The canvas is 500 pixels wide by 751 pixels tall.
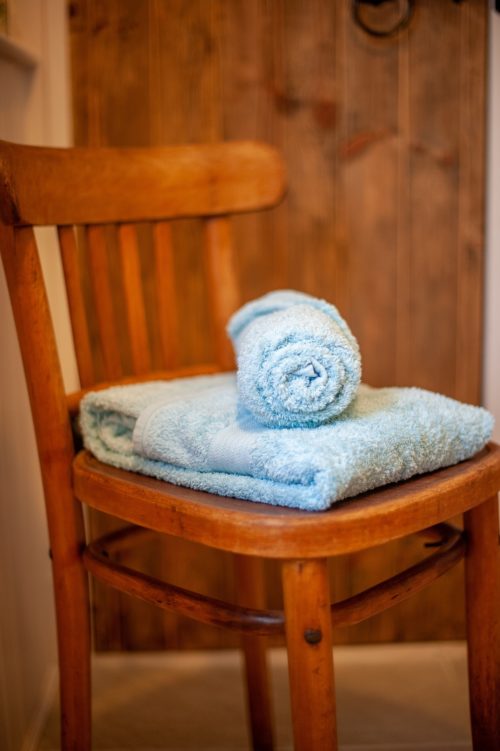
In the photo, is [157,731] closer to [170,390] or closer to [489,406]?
[170,390]

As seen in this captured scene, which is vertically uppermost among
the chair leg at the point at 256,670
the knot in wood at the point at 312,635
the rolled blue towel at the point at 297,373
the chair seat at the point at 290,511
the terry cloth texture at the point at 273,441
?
the rolled blue towel at the point at 297,373

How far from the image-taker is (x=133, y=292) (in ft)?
2.96

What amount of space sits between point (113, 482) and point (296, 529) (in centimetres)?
20

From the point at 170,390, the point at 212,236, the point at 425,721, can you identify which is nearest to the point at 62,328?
the point at 212,236

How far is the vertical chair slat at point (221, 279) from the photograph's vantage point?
3.16 ft

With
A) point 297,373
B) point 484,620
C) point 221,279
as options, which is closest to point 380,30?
point 221,279

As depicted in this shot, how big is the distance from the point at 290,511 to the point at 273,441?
0.05 meters

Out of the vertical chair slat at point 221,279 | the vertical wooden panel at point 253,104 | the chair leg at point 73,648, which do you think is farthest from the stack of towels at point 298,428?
the vertical wooden panel at point 253,104

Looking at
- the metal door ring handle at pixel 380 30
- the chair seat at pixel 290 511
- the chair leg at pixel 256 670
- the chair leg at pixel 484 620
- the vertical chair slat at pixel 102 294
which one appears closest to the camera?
the chair seat at pixel 290 511

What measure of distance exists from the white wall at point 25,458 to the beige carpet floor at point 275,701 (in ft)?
0.33

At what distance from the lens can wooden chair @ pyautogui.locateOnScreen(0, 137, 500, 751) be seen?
58 cm

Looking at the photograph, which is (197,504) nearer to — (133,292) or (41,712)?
(133,292)

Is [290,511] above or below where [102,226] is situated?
below

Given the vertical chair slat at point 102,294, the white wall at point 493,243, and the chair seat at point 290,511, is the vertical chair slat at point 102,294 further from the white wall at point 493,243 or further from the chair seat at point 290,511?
the white wall at point 493,243
